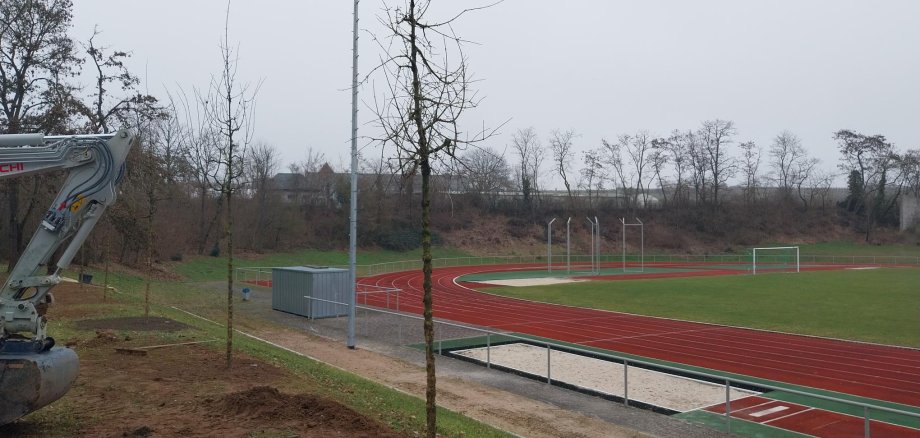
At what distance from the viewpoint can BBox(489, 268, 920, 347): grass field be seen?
25000 millimetres

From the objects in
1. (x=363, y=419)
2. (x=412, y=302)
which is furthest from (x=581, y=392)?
(x=412, y=302)

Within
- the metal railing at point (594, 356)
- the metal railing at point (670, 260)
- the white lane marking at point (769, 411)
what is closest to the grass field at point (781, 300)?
the metal railing at point (594, 356)

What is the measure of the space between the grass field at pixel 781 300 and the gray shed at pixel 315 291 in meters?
11.7

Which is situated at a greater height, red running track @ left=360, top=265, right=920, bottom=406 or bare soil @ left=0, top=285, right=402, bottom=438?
bare soil @ left=0, top=285, right=402, bottom=438

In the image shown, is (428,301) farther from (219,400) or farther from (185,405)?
(185,405)

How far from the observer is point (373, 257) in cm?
7244

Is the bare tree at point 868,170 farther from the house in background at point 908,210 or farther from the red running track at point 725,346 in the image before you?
the red running track at point 725,346

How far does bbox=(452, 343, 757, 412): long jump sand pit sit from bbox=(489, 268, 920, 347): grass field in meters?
10.4

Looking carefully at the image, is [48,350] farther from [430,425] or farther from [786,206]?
[786,206]

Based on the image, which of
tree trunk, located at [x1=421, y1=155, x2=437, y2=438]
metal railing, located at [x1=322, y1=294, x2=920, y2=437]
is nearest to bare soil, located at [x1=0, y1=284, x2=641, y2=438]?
metal railing, located at [x1=322, y1=294, x2=920, y2=437]

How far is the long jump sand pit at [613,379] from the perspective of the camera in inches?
544

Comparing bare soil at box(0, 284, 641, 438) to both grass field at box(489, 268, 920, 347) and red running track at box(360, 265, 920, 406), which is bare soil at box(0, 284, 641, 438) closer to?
red running track at box(360, 265, 920, 406)

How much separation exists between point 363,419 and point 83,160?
17.4ft

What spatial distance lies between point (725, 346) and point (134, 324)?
17.8m
